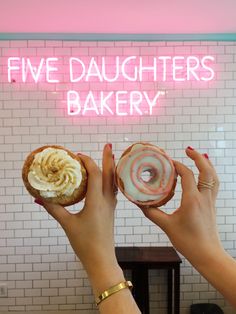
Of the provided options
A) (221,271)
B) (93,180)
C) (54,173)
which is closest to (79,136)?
(54,173)

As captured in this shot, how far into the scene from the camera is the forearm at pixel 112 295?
0.59 m

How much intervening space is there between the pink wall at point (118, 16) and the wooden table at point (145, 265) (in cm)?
208

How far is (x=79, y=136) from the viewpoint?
3168mm

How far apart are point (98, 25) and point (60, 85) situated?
662 millimetres

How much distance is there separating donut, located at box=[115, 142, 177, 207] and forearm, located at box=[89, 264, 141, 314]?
15 centimetres

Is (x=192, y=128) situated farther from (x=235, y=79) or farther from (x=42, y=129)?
(x=42, y=129)

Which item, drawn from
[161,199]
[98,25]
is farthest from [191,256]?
[98,25]

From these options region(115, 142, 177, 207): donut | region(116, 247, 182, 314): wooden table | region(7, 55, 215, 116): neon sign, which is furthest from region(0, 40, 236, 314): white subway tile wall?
region(115, 142, 177, 207): donut

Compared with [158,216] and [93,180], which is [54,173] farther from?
[158,216]

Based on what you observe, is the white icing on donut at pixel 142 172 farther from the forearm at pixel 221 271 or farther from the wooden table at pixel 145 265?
the wooden table at pixel 145 265

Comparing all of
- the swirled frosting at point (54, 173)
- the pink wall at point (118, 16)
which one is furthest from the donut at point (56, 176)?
the pink wall at point (118, 16)

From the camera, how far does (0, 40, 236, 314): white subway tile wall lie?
313 cm

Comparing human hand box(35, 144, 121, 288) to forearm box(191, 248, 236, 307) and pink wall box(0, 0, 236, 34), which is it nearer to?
forearm box(191, 248, 236, 307)

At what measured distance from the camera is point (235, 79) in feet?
10.4
